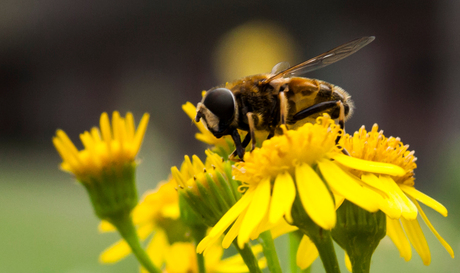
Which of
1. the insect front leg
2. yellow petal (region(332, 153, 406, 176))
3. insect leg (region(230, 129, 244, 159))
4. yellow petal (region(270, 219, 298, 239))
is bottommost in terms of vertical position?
yellow petal (region(270, 219, 298, 239))

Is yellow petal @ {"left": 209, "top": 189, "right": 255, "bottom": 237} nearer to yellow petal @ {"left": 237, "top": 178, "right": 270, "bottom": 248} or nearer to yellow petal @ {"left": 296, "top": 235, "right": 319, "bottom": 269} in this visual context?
yellow petal @ {"left": 237, "top": 178, "right": 270, "bottom": 248}

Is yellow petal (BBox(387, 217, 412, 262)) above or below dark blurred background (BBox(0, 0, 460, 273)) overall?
below

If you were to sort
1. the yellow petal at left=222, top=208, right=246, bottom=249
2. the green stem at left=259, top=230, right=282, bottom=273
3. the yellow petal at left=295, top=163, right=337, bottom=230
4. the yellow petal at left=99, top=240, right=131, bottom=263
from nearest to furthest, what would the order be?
the yellow petal at left=295, top=163, right=337, bottom=230 → the yellow petal at left=222, top=208, right=246, bottom=249 → the green stem at left=259, top=230, right=282, bottom=273 → the yellow petal at left=99, top=240, right=131, bottom=263

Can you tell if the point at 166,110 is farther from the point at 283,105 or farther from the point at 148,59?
the point at 283,105

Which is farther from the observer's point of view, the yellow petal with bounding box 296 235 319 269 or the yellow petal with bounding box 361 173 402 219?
the yellow petal with bounding box 296 235 319 269

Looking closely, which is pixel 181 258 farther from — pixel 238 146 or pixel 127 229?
pixel 238 146

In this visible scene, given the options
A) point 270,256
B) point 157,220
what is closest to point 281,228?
point 270,256

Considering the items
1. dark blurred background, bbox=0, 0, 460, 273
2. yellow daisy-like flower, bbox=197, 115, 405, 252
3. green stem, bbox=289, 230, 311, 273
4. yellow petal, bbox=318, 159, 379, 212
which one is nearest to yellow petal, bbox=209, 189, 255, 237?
yellow daisy-like flower, bbox=197, 115, 405, 252
